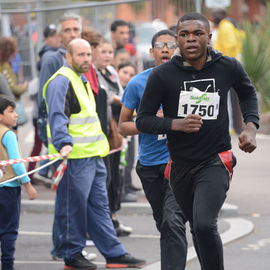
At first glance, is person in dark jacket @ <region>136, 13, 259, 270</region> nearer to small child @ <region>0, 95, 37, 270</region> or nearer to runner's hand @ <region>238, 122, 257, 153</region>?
runner's hand @ <region>238, 122, 257, 153</region>

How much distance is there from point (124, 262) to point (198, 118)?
95.5 inches

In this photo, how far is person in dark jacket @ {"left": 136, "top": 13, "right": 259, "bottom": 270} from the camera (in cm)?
546

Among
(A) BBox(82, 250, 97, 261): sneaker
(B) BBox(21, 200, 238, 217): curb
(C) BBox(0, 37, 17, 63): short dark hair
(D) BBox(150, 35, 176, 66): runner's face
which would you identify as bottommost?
(B) BBox(21, 200, 238, 217): curb

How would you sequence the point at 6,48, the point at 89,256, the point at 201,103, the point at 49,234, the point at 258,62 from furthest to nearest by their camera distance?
the point at 258,62
the point at 6,48
the point at 49,234
the point at 89,256
the point at 201,103

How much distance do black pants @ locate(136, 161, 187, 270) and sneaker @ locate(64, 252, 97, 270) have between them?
1180mm

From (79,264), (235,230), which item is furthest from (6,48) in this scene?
(79,264)

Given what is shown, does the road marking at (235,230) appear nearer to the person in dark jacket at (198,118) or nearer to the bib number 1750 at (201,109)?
the person in dark jacket at (198,118)

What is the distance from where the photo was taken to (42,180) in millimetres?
11594

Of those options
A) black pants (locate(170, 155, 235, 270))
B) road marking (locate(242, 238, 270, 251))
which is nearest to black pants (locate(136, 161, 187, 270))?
black pants (locate(170, 155, 235, 270))

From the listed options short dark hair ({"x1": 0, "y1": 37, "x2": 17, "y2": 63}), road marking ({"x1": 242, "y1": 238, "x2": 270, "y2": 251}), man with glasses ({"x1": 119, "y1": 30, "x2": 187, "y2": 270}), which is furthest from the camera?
short dark hair ({"x1": 0, "y1": 37, "x2": 17, "y2": 63})

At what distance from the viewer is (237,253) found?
7906 millimetres

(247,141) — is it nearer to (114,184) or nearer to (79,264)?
(79,264)

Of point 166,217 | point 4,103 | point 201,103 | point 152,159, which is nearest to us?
point 201,103

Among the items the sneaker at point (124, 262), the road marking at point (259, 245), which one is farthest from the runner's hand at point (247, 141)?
the road marking at point (259, 245)
